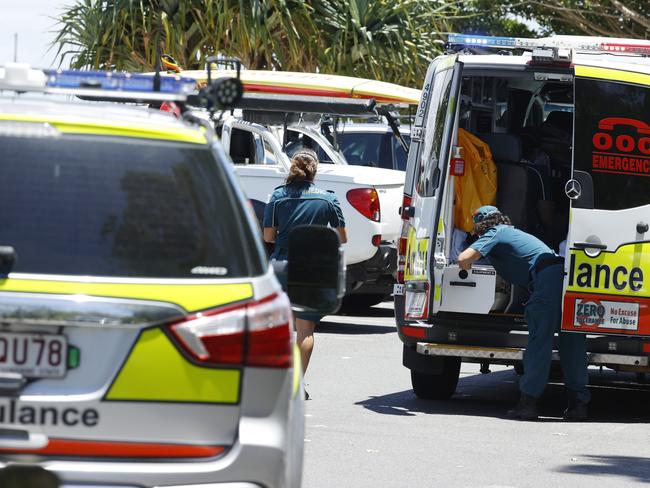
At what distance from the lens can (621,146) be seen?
31.5 feet

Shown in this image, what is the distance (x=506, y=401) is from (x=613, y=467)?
2823mm

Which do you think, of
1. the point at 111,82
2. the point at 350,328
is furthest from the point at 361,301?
the point at 111,82

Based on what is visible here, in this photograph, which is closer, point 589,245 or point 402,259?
point 589,245

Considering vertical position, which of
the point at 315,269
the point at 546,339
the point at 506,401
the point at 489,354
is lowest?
the point at 506,401

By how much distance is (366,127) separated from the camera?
58.7 feet

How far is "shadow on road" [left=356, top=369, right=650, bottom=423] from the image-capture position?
10.2 m

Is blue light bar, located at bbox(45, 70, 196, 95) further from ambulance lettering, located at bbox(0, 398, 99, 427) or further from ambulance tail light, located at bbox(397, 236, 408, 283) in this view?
ambulance tail light, located at bbox(397, 236, 408, 283)

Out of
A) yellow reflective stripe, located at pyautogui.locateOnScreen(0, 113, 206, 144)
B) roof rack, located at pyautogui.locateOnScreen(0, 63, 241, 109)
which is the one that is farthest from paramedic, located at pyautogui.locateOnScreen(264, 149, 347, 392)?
yellow reflective stripe, located at pyautogui.locateOnScreen(0, 113, 206, 144)

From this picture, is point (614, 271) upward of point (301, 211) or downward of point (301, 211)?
downward

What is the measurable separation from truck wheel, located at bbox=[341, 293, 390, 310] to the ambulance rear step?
6.96 meters

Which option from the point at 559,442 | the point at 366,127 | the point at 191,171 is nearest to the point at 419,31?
the point at 366,127

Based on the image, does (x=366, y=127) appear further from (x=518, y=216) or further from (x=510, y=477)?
(x=510, y=477)

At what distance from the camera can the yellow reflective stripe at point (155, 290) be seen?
4078mm

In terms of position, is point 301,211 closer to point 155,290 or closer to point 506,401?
point 506,401
